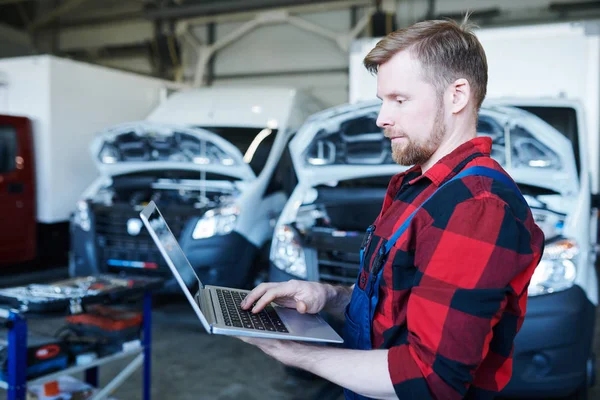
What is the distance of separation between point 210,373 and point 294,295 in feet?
8.05

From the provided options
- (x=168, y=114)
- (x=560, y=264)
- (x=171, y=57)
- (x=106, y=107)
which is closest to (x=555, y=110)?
(x=560, y=264)

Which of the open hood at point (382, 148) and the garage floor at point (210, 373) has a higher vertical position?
the open hood at point (382, 148)

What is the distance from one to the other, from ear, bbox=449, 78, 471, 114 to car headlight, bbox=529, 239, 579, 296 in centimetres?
183

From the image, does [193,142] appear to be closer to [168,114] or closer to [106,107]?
[168,114]

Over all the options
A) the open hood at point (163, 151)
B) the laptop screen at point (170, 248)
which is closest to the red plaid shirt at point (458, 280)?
the laptop screen at point (170, 248)

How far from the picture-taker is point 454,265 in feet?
3.07

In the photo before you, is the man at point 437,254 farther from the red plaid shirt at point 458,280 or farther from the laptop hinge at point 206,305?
the laptop hinge at point 206,305

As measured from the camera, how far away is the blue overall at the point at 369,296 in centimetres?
105

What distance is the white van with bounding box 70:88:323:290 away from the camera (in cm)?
438

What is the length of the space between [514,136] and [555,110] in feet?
1.43

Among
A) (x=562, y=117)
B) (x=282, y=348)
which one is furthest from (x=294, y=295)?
(x=562, y=117)

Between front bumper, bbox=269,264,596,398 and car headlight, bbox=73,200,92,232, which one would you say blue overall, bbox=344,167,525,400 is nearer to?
front bumper, bbox=269,264,596,398

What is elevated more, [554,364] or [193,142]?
[193,142]

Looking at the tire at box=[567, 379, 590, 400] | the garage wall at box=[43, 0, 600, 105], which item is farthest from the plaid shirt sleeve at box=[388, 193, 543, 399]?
the garage wall at box=[43, 0, 600, 105]
